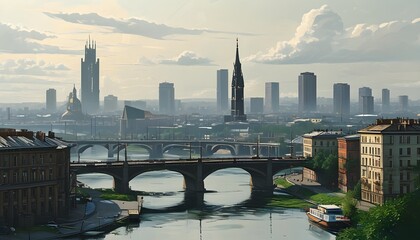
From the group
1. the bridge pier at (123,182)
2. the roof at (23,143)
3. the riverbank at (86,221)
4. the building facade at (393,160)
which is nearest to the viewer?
the riverbank at (86,221)

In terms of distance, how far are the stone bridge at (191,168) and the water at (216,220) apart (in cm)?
510

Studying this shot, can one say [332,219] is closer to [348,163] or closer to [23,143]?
[348,163]

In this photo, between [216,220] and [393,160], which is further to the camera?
[393,160]

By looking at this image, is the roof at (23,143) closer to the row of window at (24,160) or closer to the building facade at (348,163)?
the row of window at (24,160)

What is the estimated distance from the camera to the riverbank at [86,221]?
117 m

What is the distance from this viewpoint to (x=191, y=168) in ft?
618

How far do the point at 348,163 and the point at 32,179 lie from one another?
67.9 m

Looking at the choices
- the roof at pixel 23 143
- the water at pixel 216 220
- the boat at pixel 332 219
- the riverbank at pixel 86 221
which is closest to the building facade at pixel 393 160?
the water at pixel 216 220

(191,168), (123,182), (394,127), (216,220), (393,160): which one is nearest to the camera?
(216,220)

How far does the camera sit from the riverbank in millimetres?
116688

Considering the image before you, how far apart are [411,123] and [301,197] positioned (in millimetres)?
27315

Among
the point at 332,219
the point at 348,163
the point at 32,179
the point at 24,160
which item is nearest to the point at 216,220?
the point at 332,219

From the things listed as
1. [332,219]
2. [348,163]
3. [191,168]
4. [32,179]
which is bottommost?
[332,219]

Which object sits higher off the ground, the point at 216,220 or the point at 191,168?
the point at 191,168
